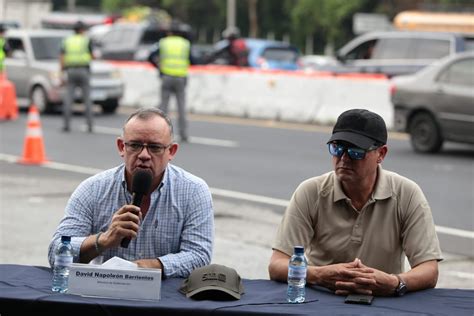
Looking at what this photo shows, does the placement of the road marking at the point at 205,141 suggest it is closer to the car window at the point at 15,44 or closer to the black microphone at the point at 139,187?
the car window at the point at 15,44

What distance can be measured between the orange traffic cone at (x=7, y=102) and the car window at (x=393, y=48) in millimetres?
7743

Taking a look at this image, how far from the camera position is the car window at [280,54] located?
111 feet

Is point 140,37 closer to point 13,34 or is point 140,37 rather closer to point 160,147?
point 13,34

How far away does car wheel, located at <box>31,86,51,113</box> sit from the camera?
25.6 m

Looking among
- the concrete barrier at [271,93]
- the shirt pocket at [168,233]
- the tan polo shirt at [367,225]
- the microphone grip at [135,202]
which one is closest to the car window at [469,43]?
the concrete barrier at [271,93]

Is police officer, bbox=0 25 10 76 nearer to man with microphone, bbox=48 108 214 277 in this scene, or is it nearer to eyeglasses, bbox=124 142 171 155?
man with microphone, bbox=48 108 214 277

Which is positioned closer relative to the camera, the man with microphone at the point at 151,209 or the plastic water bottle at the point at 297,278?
the plastic water bottle at the point at 297,278

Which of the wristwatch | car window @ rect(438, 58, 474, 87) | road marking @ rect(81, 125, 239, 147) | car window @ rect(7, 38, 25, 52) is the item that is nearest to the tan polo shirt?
the wristwatch

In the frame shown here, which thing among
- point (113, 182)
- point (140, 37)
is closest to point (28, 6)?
point (140, 37)

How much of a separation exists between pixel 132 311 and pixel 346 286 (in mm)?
950

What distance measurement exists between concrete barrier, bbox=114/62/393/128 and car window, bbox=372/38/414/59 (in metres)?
2.15

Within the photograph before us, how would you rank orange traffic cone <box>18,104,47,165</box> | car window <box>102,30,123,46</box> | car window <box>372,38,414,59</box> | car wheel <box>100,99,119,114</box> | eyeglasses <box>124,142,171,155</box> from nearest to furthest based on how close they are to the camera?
eyeglasses <box>124,142,171,155</box> → orange traffic cone <box>18,104,47,165</box> → car window <box>372,38,414,59</box> → car wheel <box>100,99,119,114</box> → car window <box>102,30,123,46</box>

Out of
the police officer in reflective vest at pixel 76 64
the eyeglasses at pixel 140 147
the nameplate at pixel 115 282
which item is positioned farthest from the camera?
the police officer in reflective vest at pixel 76 64

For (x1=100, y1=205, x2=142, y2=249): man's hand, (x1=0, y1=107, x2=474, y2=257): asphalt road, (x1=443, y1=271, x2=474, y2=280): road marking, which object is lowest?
(x1=0, y1=107, x2=474, y2=257): asphalt road
